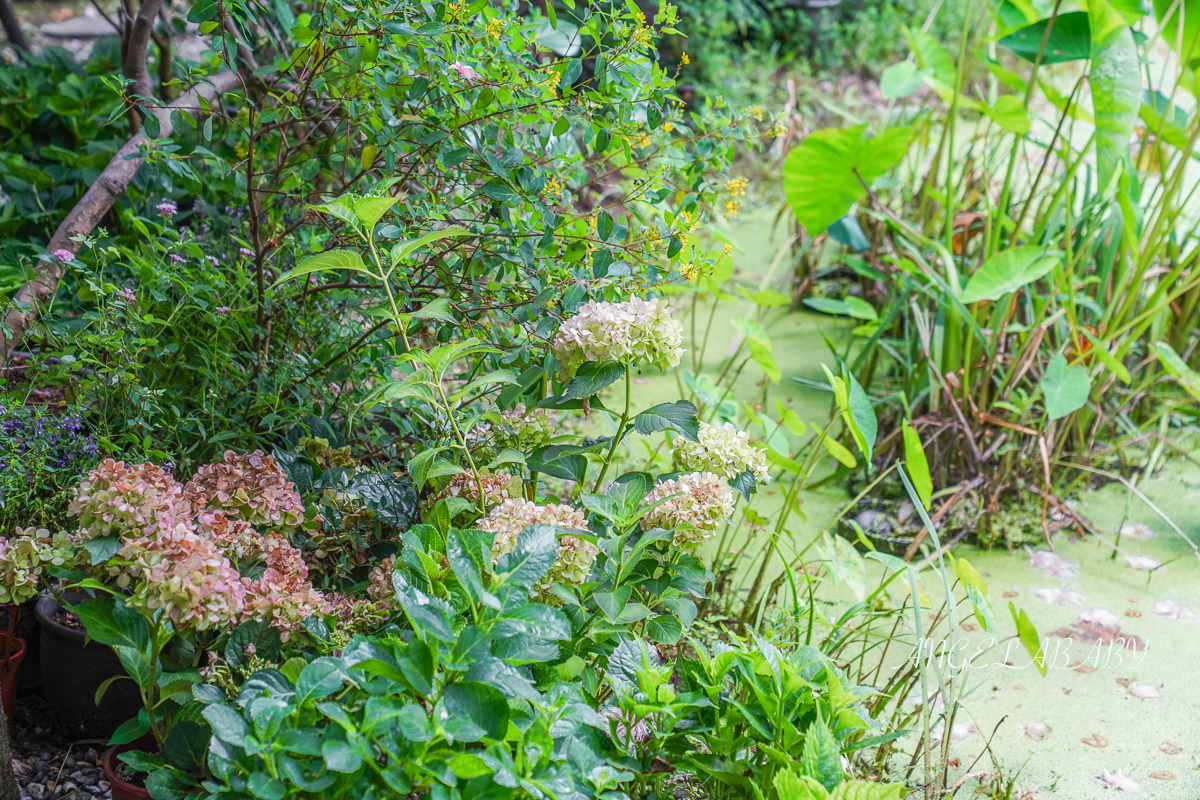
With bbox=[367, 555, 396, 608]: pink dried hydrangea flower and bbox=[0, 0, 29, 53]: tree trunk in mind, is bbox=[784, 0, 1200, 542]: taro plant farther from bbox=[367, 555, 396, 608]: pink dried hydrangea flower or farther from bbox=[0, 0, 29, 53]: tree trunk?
bbox=[0, 0, 29, 53]: tree trunk

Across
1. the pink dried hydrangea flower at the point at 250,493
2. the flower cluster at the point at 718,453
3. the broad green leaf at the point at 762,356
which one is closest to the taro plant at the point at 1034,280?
the broad green leaf at the point at 762,356

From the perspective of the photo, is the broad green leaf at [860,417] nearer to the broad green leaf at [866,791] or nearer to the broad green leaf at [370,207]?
the broad green leaf at [866,791]

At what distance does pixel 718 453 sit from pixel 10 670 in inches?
41.0

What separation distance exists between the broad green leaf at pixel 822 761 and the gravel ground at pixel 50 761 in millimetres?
924

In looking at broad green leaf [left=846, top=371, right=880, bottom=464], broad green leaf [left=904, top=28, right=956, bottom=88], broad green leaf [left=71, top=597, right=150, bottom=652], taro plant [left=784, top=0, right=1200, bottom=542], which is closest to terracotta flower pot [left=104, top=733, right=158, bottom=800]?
broad green leaf [left=71, top=597, right=150, bottom=652]

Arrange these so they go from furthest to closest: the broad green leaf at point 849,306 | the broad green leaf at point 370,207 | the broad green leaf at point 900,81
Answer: the broad green leaf at point 900,81 < the broad green leaf at point 849,306 < the broad green leaf at point 370,207

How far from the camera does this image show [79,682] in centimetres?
111

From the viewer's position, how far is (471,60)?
117cm

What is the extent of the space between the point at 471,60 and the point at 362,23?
0.16 metres

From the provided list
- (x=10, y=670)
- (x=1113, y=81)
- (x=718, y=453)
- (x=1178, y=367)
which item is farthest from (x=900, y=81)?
(x=10, y=670)

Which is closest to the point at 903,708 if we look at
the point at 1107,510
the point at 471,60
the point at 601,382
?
the point at 601,382

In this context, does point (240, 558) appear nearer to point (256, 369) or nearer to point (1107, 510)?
point (256, 369)

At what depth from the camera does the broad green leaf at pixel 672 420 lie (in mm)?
1039

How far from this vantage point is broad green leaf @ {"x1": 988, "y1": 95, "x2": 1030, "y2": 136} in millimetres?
1882
